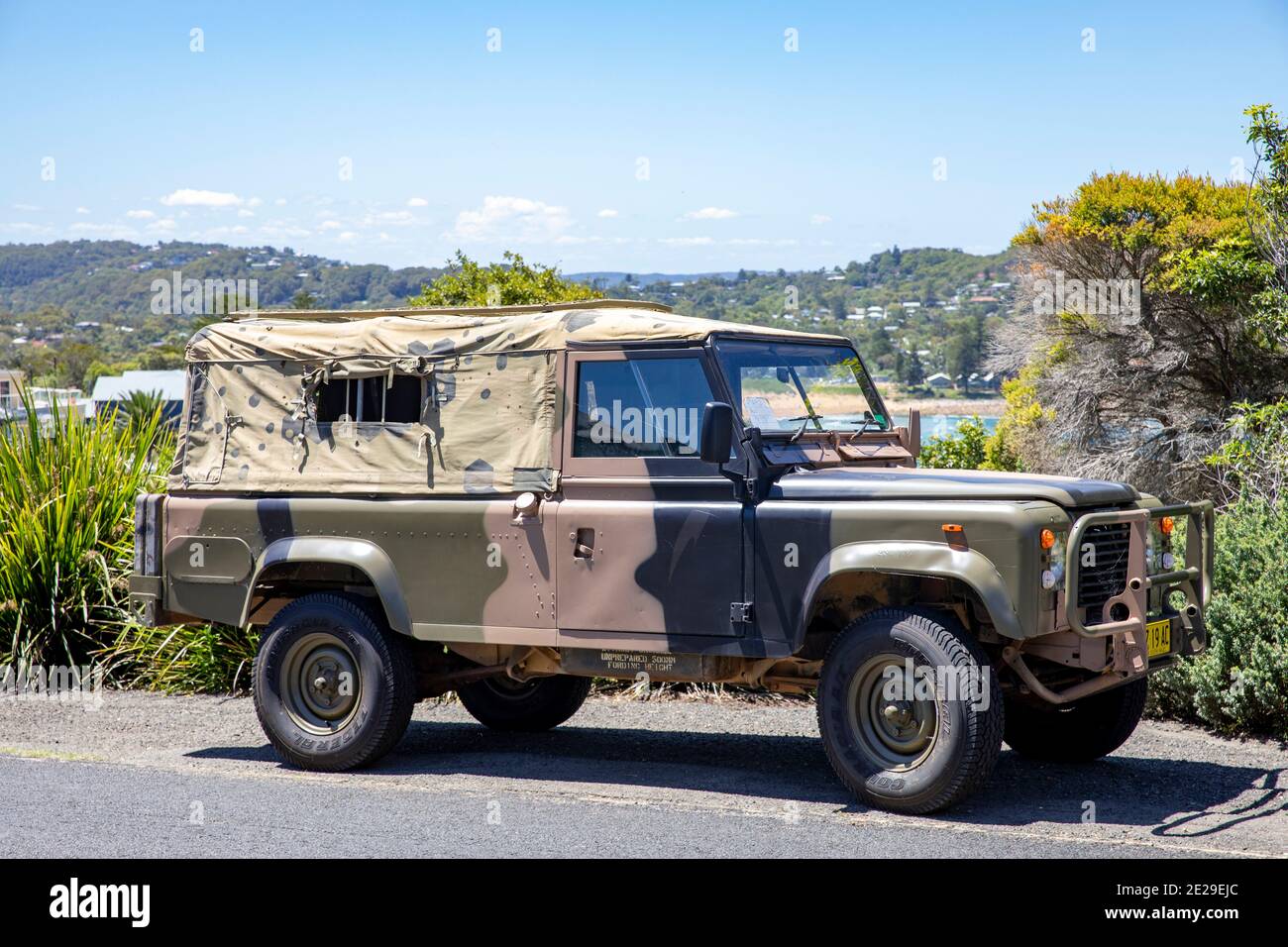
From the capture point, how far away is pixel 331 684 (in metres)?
7.98

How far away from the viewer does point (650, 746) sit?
8.62 meters

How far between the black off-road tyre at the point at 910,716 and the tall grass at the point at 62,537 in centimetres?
675

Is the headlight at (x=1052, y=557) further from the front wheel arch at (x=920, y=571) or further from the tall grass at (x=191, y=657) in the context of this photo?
the tall grass at (x=191, y=657)

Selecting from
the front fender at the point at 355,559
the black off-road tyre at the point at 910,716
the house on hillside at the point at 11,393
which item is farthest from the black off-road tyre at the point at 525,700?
the house on hillside at the point at 11,393

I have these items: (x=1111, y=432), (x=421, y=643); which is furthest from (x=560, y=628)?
(x=1111, y=432)

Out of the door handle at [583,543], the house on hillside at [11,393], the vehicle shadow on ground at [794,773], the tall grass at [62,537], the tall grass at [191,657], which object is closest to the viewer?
the vehicle shadow on ground at [794,773]

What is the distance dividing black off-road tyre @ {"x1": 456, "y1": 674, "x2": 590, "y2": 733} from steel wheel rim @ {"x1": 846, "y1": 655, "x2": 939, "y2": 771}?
2.75m

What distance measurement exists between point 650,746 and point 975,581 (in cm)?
303

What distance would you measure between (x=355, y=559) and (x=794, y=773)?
2.67 meters

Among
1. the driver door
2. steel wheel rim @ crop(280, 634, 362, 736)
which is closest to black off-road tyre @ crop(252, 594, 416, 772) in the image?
steel wheel rim @ crop(280, 634, 362, 736)

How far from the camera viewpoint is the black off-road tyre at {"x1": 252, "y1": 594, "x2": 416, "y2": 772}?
7.75 metres

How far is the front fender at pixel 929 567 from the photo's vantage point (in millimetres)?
6180

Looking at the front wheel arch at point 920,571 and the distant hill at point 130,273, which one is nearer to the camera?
the front wheel arch at point 920,571
